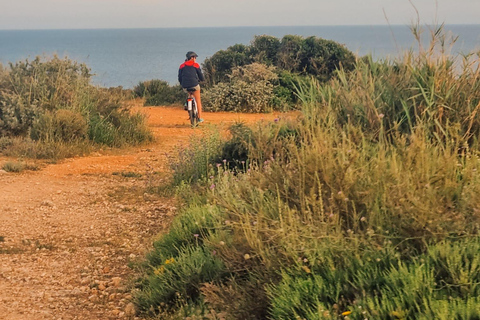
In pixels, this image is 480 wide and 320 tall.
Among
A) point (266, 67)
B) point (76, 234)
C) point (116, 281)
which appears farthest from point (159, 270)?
point (266, 67)

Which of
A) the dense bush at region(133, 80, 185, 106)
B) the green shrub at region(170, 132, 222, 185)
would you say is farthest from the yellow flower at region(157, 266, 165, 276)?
the dense bush at region(133, 80, 185, 106)

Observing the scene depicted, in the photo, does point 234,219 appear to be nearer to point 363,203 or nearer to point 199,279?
point 199,279

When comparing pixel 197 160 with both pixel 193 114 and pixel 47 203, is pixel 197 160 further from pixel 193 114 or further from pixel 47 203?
pixel 193 114

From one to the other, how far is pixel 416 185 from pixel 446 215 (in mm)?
295

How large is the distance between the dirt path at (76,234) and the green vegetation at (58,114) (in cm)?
82

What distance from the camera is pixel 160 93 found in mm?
23922

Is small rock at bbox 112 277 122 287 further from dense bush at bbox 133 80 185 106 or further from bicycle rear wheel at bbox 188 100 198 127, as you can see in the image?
dense bush at bbox 133 80 185 106

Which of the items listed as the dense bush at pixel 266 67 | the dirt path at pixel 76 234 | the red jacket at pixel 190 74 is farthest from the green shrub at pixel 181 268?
the dense bush at pixel 266 67

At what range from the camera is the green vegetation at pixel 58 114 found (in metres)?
11.1

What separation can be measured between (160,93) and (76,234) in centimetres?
1768

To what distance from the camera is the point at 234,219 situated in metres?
4.41

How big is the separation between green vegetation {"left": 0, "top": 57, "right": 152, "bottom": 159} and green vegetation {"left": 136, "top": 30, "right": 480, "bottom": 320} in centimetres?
676

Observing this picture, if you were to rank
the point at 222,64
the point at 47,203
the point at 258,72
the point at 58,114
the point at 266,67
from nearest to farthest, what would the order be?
1. the point at 47,203
2. the point at 58,114
3. the point at 258,72
4. the point at 266,67
5. the point at 222,64

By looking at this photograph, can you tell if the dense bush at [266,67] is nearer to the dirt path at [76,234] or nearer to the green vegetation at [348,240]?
the dirt path at [76,234]
